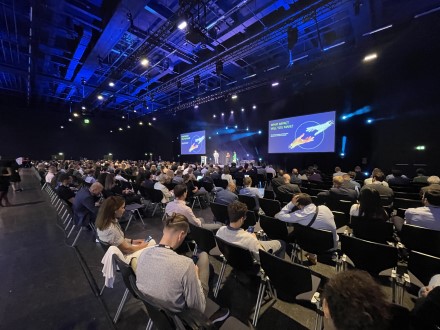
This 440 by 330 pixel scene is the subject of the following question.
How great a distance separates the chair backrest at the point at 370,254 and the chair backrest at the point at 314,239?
0.66ft

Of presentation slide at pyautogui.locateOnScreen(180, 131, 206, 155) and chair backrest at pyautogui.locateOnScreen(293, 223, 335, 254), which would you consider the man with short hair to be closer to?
chair backrest at pyautogui.locateOnScreen(293, 223, 335, 254)

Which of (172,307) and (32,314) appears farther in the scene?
(32,314)

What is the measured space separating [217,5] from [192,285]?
7531 mm

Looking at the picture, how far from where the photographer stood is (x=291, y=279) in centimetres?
173

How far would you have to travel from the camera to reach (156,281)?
1356 mm

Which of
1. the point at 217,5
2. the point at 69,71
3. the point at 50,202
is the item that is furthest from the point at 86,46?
the point at 50,202

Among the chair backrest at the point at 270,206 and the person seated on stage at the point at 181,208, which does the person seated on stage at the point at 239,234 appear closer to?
the person seated on stage at the point at 181,208

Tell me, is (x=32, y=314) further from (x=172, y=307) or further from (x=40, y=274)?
(x=172, y=307)

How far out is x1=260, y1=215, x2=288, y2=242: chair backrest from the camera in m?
2.93

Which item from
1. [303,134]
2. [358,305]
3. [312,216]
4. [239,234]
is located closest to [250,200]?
[312,216]

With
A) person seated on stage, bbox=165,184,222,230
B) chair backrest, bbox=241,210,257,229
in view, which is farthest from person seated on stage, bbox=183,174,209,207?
chair backrest, bbox=241,210,257,229

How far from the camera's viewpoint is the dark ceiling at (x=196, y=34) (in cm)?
589

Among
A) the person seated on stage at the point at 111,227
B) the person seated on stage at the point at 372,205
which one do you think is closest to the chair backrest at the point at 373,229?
the person seated on stage at the point at 372,205

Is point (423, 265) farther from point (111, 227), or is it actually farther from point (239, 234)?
point (111, 227)
